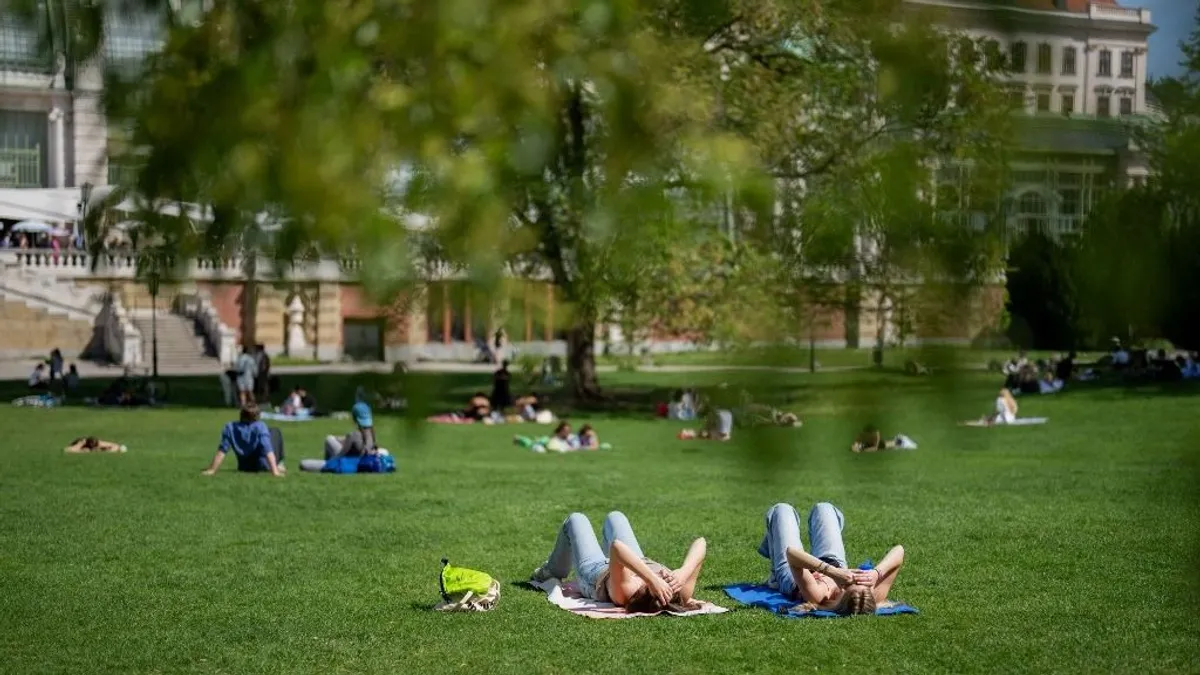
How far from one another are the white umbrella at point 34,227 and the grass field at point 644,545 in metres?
0.59

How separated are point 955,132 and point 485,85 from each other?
62 centimetres

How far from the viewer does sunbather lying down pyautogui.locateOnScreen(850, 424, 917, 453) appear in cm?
245

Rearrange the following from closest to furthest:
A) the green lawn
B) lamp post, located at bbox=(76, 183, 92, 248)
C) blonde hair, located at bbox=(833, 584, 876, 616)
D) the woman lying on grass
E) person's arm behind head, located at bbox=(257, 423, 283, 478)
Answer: the green lawn
lamp post, located at bbox=(76, 183, 92, 248)
blonde hair, located at bbox=(833, 584, 876, 616)
the woman lying on grass
person's arm behind head, located at bbox=(257, 423, 283, 478)

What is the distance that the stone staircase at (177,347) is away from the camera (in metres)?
35.6

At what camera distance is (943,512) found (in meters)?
14.3

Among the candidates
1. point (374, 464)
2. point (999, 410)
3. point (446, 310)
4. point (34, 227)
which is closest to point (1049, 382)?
point (374, 464)

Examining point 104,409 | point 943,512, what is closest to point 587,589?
point 943,512

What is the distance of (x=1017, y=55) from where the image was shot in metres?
1.81

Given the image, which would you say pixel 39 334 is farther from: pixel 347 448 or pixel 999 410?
pixel 999 410

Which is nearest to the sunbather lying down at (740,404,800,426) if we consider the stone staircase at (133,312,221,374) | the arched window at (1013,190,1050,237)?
the arched window at (1013,190,1050,237)

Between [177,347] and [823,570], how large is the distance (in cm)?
2924

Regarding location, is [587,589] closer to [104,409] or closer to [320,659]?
[320,659]

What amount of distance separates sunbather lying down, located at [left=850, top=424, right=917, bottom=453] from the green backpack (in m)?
6.95

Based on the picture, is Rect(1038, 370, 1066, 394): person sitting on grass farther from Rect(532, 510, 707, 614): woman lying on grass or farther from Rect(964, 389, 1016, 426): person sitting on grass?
Rect(532, 510, 707, 614): woman lying on grass
